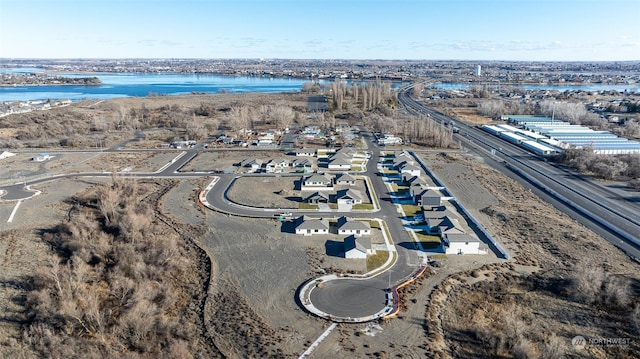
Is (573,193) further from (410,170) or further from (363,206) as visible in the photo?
(363,206)

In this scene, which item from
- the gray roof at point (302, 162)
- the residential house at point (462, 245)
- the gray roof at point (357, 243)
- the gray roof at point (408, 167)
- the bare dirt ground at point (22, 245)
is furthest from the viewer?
the gray roof at point (302, 162)

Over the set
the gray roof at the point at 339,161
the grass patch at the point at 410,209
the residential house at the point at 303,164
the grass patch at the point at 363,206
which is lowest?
the grass patch at the point at 410,209

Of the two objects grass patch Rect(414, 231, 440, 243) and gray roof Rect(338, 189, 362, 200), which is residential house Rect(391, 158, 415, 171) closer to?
gray roof Rect(338, 189, 362, 200)

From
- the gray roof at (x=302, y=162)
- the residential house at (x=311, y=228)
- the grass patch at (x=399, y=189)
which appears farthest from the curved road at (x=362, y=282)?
the gray roof at (x=302, y=162)

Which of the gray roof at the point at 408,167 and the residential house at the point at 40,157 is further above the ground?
the residential house at the point at 40,157

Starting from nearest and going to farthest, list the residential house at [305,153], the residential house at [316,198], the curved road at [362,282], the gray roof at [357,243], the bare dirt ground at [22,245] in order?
the bare dirt ground at [22,245], the curved road at [362,282], the gray roof at [357,243], the residential house at [316,198], the residential house at [305,153]

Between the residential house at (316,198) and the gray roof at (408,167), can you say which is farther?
the gray roof at (408,167)

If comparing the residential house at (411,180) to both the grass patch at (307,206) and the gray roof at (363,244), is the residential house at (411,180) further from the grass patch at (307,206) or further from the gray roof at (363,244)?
the gray roof at (363,244)
